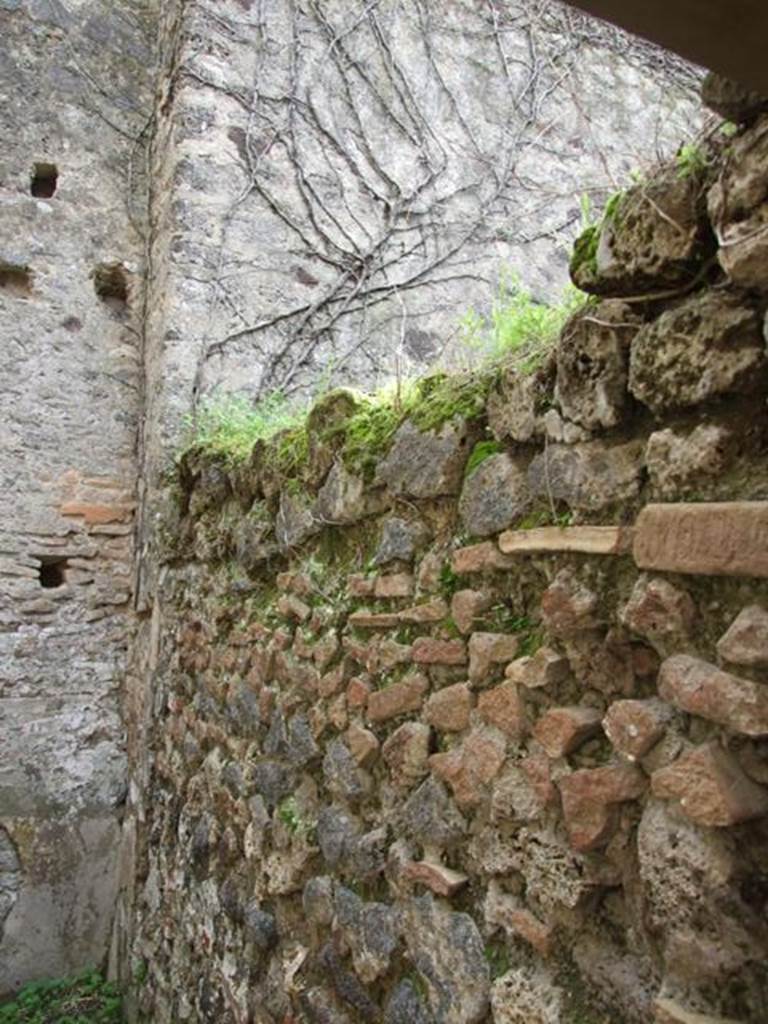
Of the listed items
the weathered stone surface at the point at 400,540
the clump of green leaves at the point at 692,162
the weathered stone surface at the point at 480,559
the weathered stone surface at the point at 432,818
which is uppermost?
the clump of green leaves at the point at 692,162

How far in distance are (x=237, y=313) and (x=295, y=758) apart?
2493 millimetres

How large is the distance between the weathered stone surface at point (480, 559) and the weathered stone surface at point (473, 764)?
0.28 meters

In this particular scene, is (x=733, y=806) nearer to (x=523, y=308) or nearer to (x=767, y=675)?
(x=767, y=675)

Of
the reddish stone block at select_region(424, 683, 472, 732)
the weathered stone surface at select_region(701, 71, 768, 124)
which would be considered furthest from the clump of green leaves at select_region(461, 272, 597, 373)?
the reddish stone block at select_region(424, 683, 472, 732)

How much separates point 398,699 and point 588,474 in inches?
27.9

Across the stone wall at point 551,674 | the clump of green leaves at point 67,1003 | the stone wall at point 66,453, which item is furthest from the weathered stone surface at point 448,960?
the stone wall at point 66,453

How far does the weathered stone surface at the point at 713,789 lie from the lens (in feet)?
3.33

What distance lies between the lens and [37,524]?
163 inches

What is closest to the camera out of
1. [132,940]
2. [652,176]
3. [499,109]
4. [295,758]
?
[652,176]

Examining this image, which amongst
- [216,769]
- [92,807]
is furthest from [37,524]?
[216,769]

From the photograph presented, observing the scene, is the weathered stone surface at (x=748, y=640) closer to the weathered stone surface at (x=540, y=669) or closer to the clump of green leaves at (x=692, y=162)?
the weathered stone surface at (x=540, y=669)

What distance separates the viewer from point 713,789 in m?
1.03

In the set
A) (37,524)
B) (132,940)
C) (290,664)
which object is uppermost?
(37,524)

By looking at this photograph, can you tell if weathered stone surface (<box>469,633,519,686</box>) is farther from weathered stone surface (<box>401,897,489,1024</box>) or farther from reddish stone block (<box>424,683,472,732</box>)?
weathered stone surface (<box>401,897,489,1024</box>)
